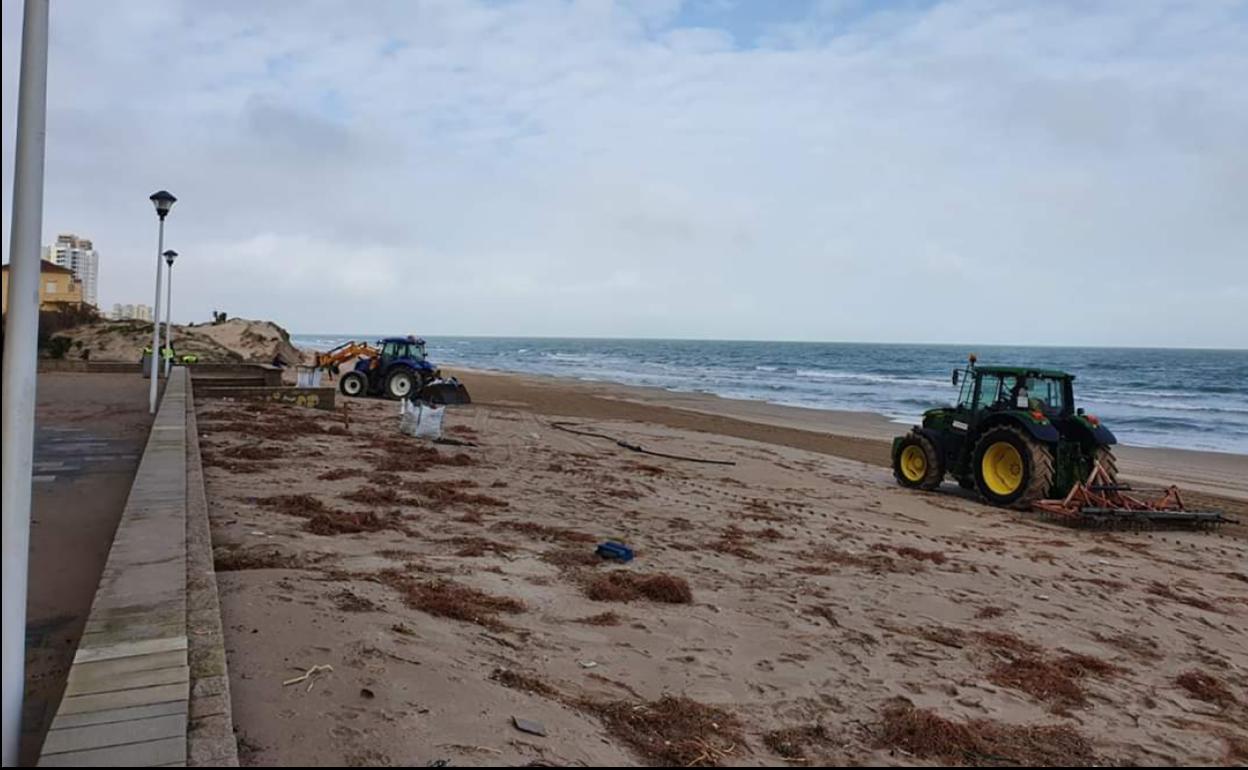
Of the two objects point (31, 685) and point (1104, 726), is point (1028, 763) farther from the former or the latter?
point (31, 685)

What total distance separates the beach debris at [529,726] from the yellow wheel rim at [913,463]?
9.94m

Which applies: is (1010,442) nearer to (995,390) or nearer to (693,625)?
(995,390)

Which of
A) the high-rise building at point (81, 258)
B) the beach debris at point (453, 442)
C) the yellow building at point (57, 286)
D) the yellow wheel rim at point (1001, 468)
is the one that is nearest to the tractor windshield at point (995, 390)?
the yellow wheel rim at point (1001, 468)

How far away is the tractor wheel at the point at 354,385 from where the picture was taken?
22258 millimetres

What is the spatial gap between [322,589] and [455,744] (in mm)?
2043

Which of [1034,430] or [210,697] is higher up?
[1034,430]

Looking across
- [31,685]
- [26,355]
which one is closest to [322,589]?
[31,685]

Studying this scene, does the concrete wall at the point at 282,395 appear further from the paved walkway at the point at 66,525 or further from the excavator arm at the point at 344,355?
the excavator arm at the point at 344,355

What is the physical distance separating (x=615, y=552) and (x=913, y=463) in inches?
290

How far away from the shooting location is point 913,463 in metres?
12.4

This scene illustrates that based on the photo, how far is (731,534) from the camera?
26.0ft

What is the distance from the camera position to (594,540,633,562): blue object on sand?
6.51 m

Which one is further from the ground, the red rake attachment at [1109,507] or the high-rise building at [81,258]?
the high-rise building at [81,258]

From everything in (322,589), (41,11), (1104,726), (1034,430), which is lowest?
(1104,726)
